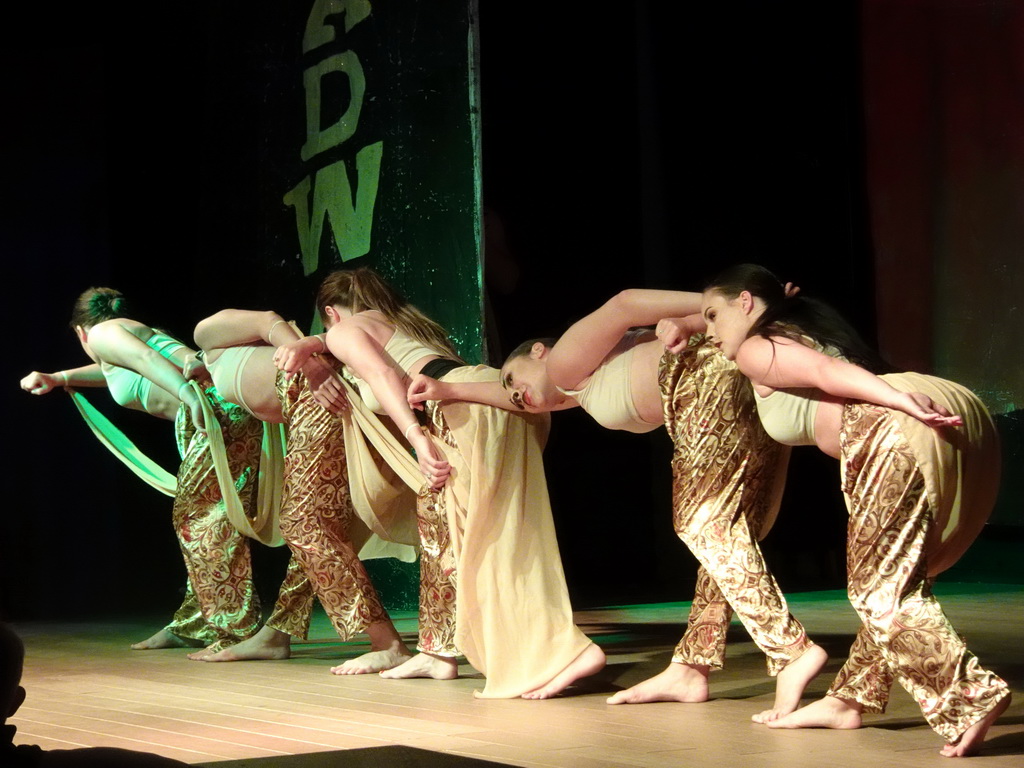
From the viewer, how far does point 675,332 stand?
3.67m

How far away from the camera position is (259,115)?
761 centimetres

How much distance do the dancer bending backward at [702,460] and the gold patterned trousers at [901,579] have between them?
14.7 inches

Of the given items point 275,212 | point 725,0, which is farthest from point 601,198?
point 275,212

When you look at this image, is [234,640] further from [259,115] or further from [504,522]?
[259,115]

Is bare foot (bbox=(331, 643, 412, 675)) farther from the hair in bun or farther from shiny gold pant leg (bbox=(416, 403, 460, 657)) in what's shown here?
the hair in bun

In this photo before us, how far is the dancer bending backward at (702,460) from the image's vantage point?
3.50 meters

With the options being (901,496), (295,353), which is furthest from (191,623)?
(901,496)

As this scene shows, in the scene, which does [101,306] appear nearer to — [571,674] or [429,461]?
[429,461]

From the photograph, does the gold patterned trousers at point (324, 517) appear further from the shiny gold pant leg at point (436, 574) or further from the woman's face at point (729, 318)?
the woman's face at point (729, 318)

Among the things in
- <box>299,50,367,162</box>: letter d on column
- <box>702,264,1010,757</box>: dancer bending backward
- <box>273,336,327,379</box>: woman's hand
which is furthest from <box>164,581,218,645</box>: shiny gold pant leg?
<box>702,264,1010,757</box>: dancer bending backward

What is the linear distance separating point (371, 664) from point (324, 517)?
1.81ft

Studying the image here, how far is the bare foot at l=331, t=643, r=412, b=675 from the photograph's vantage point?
4.80m

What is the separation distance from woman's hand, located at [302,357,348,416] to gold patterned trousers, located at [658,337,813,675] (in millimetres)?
1461

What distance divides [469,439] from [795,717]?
1.37 metres
